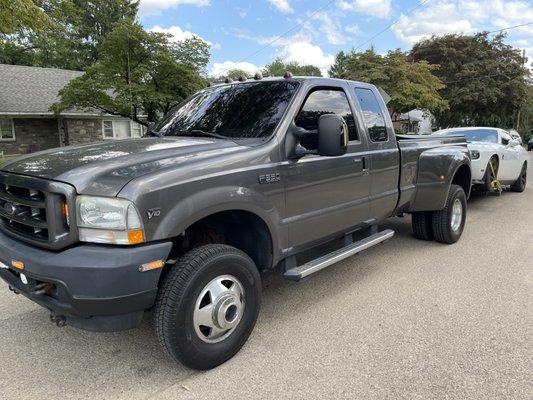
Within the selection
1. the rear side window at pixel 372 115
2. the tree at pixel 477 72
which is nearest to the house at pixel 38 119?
the rear side window at pixel 372 115

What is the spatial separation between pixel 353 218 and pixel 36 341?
288 centimetres

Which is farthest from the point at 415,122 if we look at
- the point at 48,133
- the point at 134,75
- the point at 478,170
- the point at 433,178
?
the point at 433,178

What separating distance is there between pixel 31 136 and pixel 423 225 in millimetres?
22664

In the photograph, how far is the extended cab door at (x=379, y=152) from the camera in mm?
4551

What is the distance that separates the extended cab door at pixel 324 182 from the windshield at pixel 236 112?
216 millimetres

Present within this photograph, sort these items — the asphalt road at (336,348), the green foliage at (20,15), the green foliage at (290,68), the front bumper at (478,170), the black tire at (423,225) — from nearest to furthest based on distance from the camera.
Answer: the asphalt road at (336,348), the black tire at (423,225), the front bumper at (478,170), the green foliage at (20,15), the green foliage at (290,68)

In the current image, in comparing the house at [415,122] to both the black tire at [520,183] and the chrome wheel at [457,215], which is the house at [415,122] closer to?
the black tire at [520,183]

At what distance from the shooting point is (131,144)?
354 cm

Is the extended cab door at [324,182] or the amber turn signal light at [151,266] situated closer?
the amber turn signal light at [151,266]

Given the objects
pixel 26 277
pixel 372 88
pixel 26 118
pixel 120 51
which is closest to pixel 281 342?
pixel 26 277

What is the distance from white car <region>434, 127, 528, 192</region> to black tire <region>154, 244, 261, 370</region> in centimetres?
642

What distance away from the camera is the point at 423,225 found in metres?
6.05

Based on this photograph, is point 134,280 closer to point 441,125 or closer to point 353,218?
point 353,218

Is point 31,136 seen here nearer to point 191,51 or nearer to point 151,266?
point 191,51
